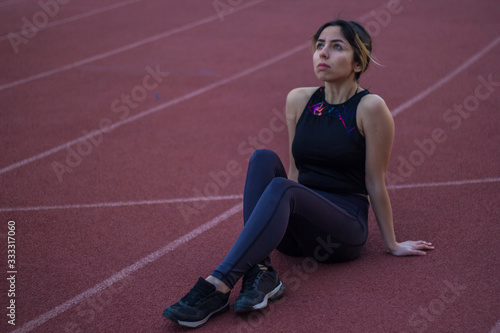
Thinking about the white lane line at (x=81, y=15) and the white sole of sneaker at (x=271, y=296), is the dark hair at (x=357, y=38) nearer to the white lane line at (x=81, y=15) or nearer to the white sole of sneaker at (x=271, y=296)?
the white sole of sneaker at (x=271, y=296)

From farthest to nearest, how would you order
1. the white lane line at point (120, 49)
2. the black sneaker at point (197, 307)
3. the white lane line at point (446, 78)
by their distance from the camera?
the white lane line at point (120, 49)
the white lane line at point (446, 78)
the black sneaker at point (197, 307)

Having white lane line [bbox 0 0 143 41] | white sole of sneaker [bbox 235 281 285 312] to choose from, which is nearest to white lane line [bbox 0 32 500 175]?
white sole of sneaker [bbox 235 281 285 312]

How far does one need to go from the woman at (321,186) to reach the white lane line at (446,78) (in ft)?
11.0

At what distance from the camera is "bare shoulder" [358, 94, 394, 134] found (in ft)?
10.1

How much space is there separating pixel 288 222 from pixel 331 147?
50 centimetres

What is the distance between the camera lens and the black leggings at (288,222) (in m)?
2.77

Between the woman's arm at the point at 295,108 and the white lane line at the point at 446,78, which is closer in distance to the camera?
the woman's arm at the point at 295,108

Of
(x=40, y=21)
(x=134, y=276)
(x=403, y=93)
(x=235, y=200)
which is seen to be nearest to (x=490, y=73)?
(x=403, y=93)

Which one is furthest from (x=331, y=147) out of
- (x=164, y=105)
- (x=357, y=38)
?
(x=164, y=105)

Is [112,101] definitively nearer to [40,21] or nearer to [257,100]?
[257,100]

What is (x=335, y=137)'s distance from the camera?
3.17 m

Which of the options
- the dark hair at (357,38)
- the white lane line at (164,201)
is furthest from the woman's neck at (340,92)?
the white lane line at (164,201)

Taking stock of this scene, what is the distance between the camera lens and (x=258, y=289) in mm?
2826

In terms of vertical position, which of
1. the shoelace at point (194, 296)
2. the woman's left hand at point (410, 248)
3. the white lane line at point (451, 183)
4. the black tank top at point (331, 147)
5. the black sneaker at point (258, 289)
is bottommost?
the white lane line at point (451, 183)
